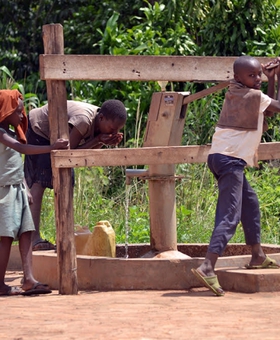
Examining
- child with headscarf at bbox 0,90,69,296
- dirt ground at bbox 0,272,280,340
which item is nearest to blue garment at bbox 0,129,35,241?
child with headscarf at bbox 0,90,69,296

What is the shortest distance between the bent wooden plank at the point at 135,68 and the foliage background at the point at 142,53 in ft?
8.35

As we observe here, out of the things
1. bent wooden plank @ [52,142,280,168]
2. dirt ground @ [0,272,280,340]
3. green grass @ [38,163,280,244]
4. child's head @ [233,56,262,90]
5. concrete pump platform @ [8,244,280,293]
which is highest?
child's head @ [233,56,262,90]

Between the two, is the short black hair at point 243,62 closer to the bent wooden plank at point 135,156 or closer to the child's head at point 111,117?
the bent wooden plank at point 135,156

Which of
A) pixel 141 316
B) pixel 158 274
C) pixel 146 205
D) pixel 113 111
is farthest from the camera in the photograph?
pixel 146 205

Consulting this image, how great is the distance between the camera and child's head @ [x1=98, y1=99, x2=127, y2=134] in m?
5.85

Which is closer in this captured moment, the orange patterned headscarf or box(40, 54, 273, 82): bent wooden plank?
box(40, 54, 273, 82): bent wooden plank

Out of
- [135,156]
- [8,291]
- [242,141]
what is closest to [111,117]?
[135,156]

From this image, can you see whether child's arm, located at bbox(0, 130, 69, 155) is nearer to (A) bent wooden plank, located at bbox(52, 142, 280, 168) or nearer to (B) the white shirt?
(A) bent wooden plank, located at bbox(52, 142, 280, 168)

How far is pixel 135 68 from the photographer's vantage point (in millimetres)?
5277

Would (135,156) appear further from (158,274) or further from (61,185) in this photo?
(158,274)

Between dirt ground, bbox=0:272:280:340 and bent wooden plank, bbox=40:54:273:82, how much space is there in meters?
1.36

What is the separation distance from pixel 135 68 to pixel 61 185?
0.87 meters

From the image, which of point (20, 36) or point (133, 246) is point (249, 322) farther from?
point (20, 36)

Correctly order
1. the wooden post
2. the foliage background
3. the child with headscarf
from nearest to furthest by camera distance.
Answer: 1. the wooden post
2. the child with headscarf
3. the foliage background
